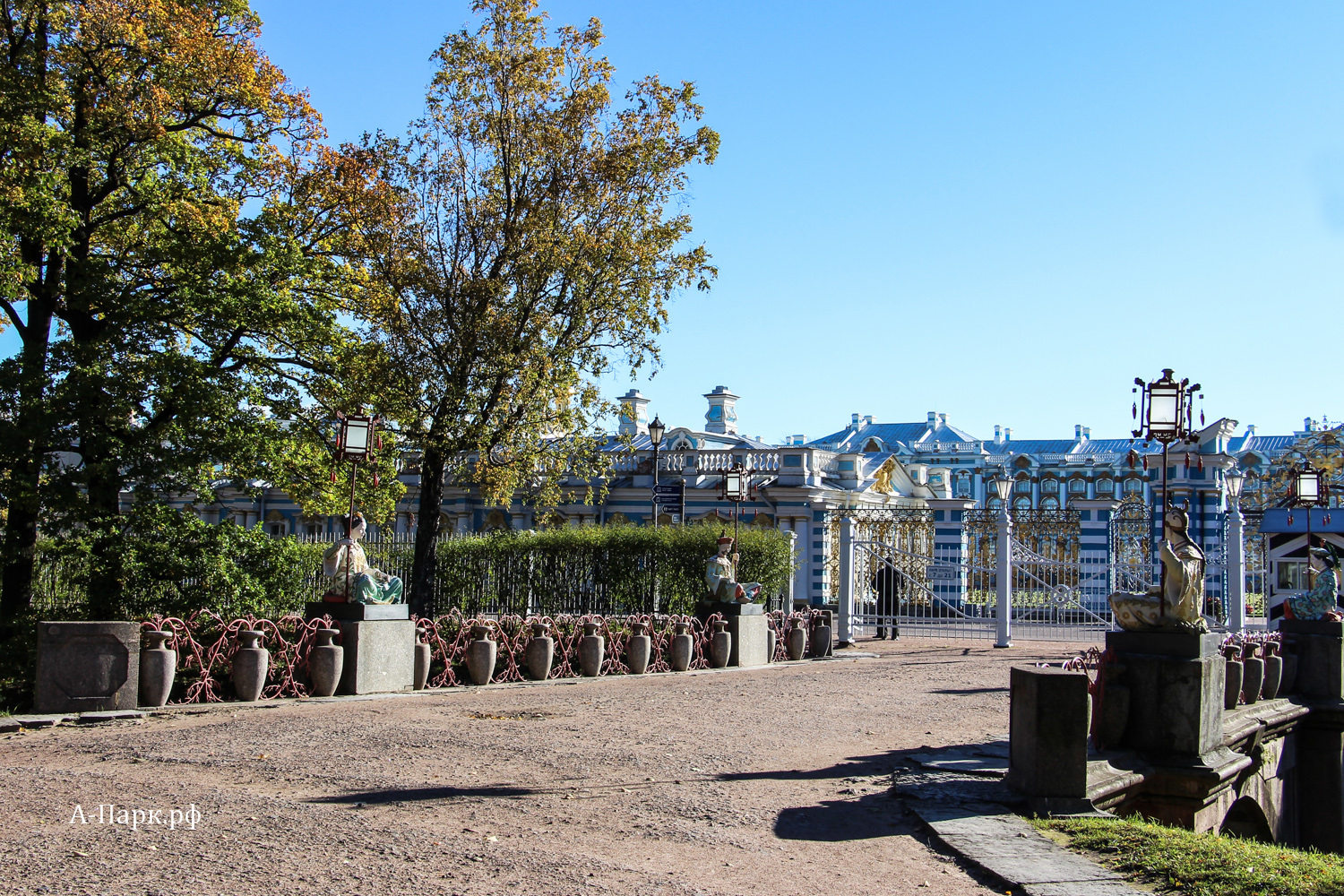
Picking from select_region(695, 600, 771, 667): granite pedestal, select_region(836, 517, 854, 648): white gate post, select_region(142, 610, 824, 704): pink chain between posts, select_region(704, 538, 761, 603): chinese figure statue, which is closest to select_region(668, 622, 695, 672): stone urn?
select_region(142, 610, 824, 704): pink chain between posts

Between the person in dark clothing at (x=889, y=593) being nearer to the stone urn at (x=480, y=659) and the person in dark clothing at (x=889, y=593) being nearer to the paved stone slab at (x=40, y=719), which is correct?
the stone urn at (x=480, y=659)

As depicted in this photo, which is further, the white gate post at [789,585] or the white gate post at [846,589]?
the white gate post at [789,585]

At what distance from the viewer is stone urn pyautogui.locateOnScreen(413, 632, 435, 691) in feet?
40.8

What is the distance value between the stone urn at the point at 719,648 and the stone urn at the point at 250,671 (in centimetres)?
670

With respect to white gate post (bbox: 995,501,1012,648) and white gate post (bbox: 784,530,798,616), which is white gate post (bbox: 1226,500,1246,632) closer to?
white gate post (bbox: 995,501,1012,648)

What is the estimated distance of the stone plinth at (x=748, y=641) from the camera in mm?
16453

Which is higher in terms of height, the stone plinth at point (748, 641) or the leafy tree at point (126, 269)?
the leafy tree at point (126, 269)

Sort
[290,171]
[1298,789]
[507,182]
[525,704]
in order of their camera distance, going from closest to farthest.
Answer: [525,704]
[1298,789]
[290,171]
[507,182]

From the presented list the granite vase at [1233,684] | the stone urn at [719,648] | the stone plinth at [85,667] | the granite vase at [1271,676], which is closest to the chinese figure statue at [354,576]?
the stone plinth at [85,667]

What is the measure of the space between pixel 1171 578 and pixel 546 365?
32.1 ft

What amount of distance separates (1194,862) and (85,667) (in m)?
8.70

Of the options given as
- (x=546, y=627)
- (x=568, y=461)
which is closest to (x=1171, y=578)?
A: (x=546, y=627)

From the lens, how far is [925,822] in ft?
21.1

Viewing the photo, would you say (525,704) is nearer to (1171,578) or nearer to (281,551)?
(281,551)
